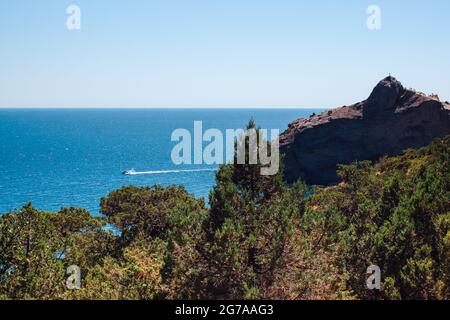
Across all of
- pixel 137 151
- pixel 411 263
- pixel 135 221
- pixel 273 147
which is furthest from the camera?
pixel 137 151

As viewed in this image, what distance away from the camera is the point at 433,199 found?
2823cm

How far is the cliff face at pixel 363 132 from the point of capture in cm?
9756

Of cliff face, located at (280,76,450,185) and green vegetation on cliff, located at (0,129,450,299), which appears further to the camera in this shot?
cliff face, located at (280,76,450,185)

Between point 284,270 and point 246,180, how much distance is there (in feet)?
15.6

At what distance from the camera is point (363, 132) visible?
10206 cm

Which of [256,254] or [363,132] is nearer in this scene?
[256,254]

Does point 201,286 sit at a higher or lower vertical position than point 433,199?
lower

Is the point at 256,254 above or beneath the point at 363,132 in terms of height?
beneath

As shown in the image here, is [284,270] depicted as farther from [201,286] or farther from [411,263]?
[411,263]

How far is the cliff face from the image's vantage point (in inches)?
3841

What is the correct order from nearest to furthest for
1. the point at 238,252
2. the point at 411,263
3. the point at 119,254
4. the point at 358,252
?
1. the point at 238,252
2. the point at 411,263
3. the point at 358,252
4. the point at 119,254

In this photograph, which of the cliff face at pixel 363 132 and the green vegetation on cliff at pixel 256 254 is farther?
the cliff face at pixel 363 132
